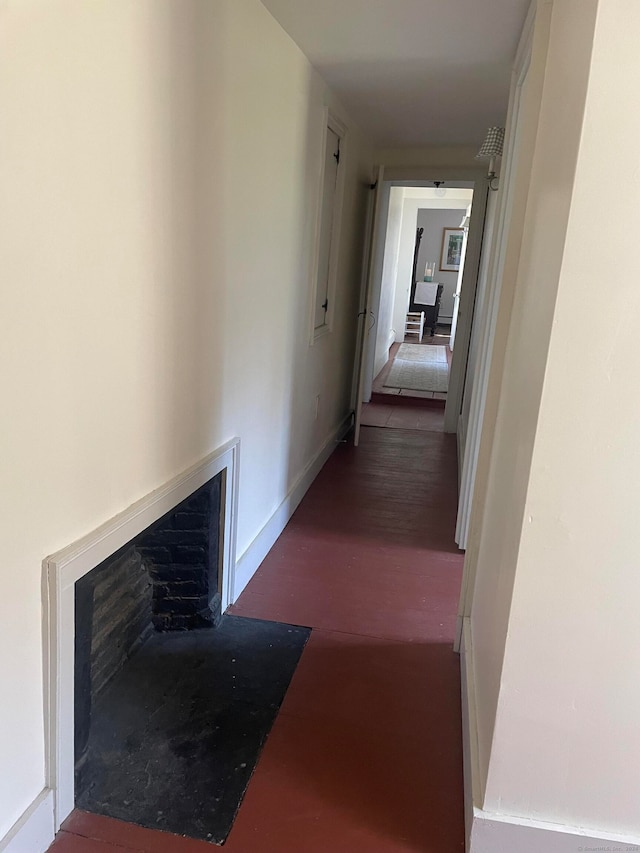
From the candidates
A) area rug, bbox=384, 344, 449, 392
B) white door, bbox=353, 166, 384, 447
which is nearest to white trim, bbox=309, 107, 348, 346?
white door, bbox=353, 166, 384, 447

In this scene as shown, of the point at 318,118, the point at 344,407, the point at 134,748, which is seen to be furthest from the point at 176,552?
the point at 344,407

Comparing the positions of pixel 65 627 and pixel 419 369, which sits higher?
pixel 65 627

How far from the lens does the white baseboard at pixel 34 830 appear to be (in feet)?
4.22

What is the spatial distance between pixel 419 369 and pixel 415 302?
4.77 m

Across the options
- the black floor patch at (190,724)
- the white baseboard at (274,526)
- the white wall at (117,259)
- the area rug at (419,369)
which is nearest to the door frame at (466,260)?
the white baseboard at (274,526)

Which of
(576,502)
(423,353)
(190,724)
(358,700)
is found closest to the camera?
(576,502)

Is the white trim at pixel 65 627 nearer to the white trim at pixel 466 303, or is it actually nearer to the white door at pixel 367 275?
the white door at pixel 367 275

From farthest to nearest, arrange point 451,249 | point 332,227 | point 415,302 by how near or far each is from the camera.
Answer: point 451,249 → point 415,302 → point 332,227

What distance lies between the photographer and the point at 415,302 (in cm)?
1262

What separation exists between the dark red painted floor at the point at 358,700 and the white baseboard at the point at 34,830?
0.17 ft

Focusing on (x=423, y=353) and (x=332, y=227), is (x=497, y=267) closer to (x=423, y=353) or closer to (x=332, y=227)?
(x=332, y=227)

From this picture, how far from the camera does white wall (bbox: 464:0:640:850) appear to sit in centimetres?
114

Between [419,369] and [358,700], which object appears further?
[419,369]

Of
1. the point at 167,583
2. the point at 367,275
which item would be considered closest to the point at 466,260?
the point at 367,275
